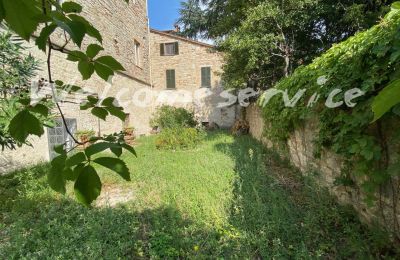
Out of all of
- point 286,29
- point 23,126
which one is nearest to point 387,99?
point 23,126

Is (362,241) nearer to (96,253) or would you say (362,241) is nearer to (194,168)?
(96,253)

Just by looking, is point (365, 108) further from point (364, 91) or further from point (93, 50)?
point (93, 50)

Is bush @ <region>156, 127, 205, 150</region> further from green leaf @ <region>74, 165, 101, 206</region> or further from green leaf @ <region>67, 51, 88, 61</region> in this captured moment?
green leaf @ <region>74, 165, 101, 206</region>

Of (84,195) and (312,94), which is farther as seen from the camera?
(312,94)

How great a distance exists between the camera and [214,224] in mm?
2959

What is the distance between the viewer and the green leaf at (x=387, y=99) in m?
0.30

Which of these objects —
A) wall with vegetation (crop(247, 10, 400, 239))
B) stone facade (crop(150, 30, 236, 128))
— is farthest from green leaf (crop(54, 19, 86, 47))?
stone facade (crop(150, 30, 236, 128))

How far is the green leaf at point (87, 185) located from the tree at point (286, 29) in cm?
666

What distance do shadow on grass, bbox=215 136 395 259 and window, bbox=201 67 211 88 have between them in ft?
38.1

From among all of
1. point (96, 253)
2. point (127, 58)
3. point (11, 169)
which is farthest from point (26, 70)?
point (127, 58)

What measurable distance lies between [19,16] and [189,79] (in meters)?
15.1

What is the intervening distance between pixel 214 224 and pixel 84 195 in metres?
2.61

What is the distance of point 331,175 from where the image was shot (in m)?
3.33

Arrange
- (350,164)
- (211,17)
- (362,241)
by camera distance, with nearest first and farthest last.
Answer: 1. (362,241)
2. (350,164)
3. (211,17)
